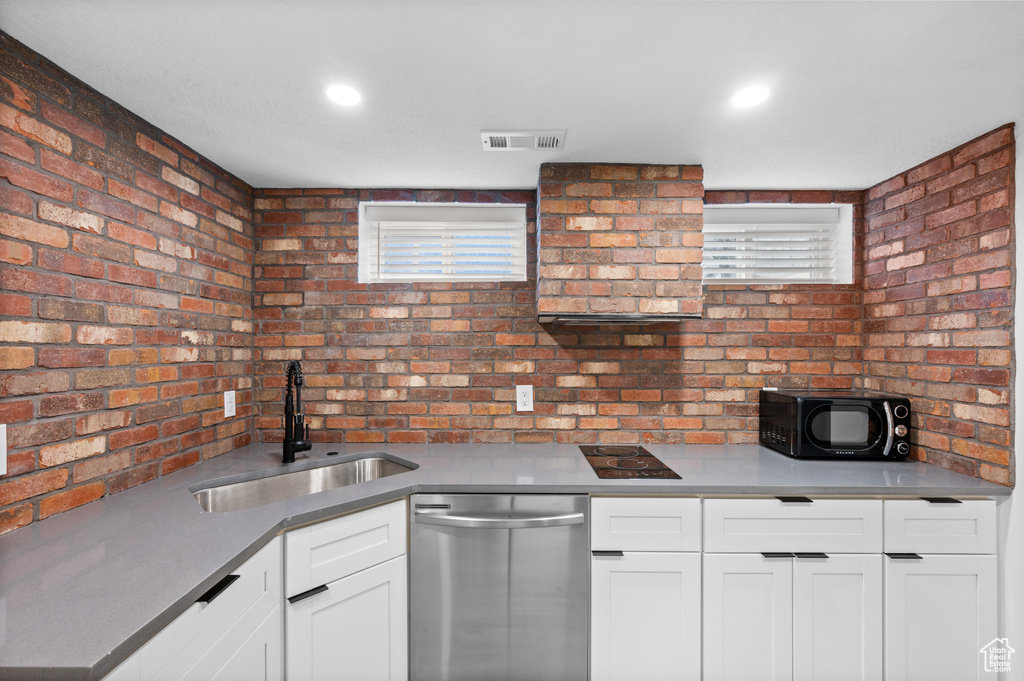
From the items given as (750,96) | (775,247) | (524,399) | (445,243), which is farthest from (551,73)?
(775,247)

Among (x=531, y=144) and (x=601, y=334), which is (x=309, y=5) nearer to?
(x=531, y=144)

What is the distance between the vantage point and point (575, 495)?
184 cm

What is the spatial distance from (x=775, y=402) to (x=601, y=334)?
0.92 metres

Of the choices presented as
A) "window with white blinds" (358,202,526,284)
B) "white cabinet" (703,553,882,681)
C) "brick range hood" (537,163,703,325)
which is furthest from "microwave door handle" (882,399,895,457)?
"window with white blinds" (358,202,526,284)

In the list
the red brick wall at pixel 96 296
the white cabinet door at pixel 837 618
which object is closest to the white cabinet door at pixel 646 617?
the white cabinet door at pixel 837 618

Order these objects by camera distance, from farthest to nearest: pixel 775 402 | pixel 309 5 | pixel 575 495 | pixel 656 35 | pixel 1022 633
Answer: pixel 775 402 < pixel 575 495 < pixel 1022 633 < pixel 656 35 < pixel 309 5

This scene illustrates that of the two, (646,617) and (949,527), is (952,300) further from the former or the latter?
(646,617)

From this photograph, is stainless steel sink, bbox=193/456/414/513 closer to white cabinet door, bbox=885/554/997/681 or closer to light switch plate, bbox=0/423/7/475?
light switch plate, bbox=0/423/7/475

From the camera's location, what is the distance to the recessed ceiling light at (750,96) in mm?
1571

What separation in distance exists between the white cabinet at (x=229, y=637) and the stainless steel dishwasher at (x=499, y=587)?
0.54 meters

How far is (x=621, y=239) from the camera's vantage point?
2223 mm

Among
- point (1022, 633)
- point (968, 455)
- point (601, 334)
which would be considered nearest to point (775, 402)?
point (968, 455)

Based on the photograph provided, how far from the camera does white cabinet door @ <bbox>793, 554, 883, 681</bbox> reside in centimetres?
179

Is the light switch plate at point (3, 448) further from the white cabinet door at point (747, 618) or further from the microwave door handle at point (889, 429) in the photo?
the microwave door handle at point (889, 429)
